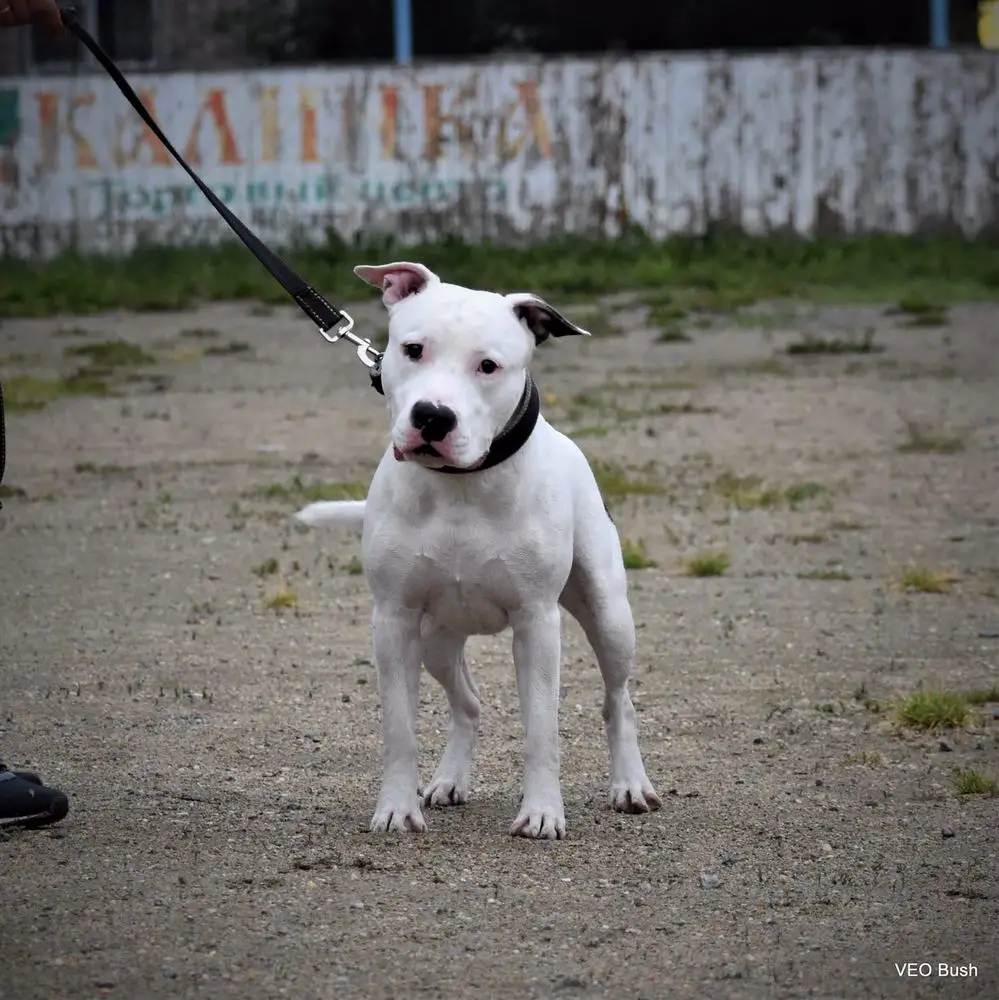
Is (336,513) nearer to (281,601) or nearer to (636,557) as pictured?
(281,601)

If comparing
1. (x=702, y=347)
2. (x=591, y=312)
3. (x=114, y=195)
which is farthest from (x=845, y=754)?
(x=114, y=195)

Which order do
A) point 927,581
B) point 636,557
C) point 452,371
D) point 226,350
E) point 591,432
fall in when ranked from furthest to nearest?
point 226,350
point 591,432
point 636,557
point 927,581
point 452,371

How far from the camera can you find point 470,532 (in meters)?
4.64

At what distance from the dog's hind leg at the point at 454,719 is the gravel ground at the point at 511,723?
0.27ft

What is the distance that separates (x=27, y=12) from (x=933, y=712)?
325 centimetres

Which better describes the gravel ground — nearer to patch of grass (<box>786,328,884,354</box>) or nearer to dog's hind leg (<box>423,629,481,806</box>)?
dog's hind leg (<box>423,629,481,806</box>)

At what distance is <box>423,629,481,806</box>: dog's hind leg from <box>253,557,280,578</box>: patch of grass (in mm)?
3051

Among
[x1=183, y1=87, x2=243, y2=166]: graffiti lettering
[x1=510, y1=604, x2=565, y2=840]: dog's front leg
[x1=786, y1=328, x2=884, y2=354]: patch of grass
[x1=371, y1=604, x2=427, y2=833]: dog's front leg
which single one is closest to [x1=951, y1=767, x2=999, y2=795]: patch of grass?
[x1=510, y1=604, x2=565, y2=840]: dog's front leg

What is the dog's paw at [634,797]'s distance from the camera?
16.4 ft

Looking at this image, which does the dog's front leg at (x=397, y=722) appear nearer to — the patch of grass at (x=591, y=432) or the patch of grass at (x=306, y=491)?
the patch of grass at (x=306, y=491)

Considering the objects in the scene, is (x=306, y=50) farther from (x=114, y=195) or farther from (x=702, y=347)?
(x=702, y=347)

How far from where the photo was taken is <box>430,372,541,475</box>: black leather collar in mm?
4621

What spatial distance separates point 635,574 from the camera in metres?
8.28

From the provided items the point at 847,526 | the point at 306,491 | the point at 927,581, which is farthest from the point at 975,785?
the point at 306,491
